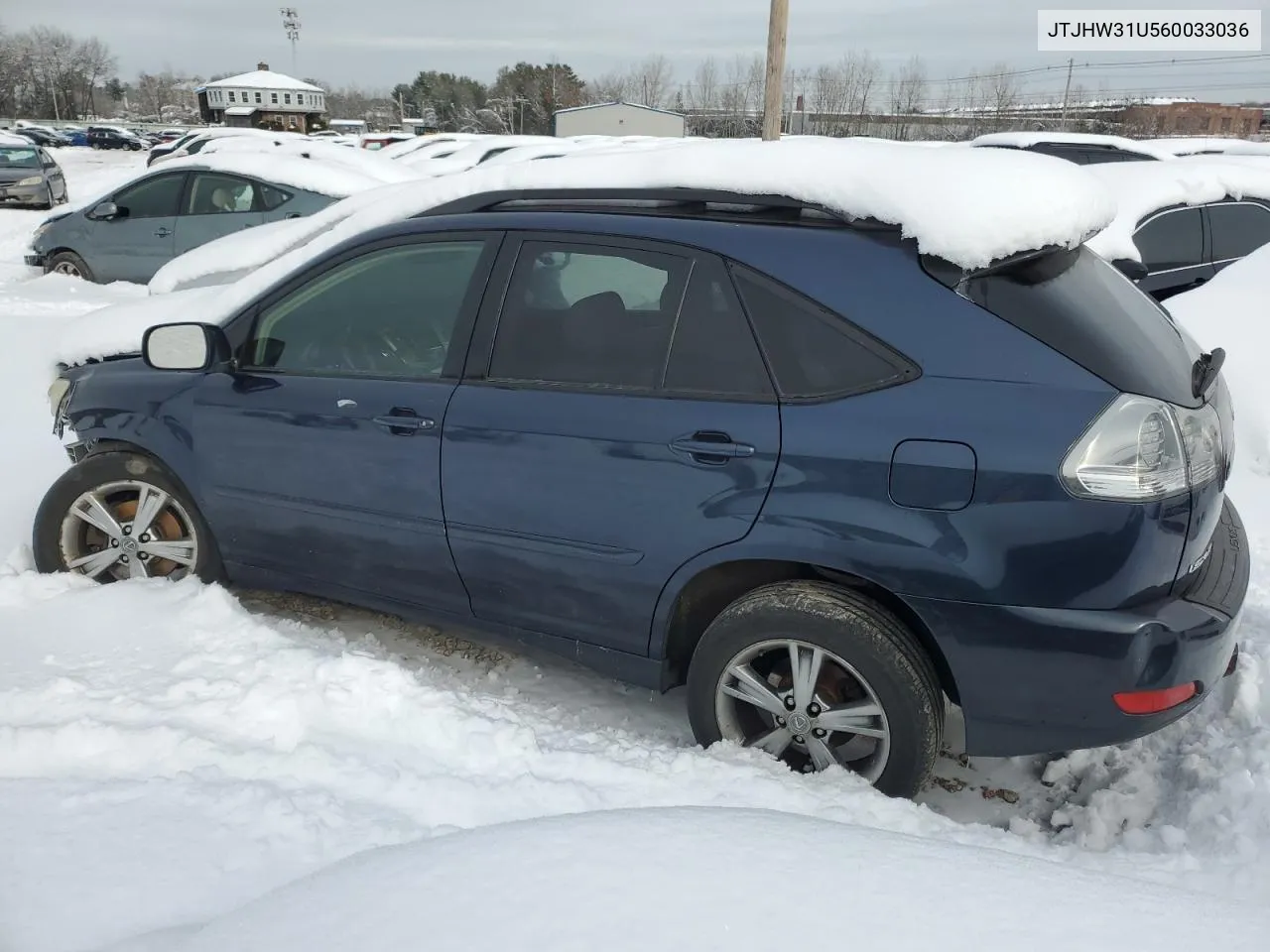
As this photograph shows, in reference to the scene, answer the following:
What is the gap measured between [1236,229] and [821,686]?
20.3ft

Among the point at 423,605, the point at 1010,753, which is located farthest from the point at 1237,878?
the point at 423,605

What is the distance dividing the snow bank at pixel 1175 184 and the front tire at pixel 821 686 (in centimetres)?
506

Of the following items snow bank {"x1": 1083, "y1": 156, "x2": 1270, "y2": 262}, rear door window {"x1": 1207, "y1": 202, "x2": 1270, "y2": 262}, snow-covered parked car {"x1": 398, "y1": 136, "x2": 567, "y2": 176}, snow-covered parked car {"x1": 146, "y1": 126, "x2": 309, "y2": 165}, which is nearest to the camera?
snow bank {"x1": 1083, "y1": 156, "x2": 1270, "y2": 262}

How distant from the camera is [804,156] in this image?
9.70 feet

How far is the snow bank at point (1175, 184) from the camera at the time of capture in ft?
22.2

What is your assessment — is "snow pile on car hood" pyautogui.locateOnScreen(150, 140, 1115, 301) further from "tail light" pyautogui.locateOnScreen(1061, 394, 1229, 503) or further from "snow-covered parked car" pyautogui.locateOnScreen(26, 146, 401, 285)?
"snow-covered parked car" pyautogui.locateOnScreen(26, 146, 401, 285)

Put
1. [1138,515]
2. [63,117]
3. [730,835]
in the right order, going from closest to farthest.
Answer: [730,835] → [1138,515] → [63,117]

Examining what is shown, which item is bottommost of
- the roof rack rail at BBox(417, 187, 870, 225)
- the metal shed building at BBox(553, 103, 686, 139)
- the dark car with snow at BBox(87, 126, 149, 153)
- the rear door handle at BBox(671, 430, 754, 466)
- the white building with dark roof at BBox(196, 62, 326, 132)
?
the rear door handle at BBox(671, 430, 754, 466)

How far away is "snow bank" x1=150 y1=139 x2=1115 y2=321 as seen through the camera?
8.27 feet

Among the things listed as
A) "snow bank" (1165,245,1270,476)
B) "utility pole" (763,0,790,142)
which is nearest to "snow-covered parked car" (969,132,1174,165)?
"utility pole" (763,0,790,142)

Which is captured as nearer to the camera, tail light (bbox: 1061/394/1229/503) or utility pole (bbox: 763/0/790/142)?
tail light (bbox: 1061/394/1229/503)

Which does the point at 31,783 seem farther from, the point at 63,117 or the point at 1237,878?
the point at 63,117

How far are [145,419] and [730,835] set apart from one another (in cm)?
288

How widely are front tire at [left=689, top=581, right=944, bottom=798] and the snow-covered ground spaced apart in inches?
3.5
